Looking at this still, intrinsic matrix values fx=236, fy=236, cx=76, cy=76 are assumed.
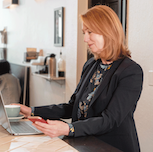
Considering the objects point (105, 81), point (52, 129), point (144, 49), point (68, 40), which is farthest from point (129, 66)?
point (68, 40)

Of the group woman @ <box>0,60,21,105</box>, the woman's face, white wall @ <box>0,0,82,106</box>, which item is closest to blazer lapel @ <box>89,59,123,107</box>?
the woman's face

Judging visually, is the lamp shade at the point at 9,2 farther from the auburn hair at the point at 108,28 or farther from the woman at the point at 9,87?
the auburn hair at the point at 108,28

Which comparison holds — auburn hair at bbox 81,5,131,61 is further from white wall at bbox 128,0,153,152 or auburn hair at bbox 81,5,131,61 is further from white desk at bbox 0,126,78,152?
white desk at bbox 0,126,78,152

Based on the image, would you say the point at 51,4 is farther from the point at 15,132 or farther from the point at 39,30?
the point at 15,132

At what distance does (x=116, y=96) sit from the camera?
46.8 inches

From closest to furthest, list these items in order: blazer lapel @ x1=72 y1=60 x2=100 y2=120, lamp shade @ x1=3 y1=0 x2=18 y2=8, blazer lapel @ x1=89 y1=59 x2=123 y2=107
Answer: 1. blazer lapel @ x1=89 y1=59 x2=123 y2=107
2. blazer lapel @ x1=72 y1=60 x2=100 y2=120
3. lamp shade @ x1=3 y1=0 x2=18 y2=8

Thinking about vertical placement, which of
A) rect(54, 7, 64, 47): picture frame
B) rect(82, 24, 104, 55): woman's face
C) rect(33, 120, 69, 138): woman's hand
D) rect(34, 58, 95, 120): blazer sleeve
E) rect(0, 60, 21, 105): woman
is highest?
rect(54, 7, 64, 47): picture frame

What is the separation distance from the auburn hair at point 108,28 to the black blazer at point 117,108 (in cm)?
6

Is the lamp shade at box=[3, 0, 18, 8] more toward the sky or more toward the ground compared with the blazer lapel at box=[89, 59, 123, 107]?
more toward the sky

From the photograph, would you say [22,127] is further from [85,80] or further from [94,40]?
[94,40]

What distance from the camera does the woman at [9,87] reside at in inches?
160

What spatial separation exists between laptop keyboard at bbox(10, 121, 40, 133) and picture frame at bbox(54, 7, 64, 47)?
6.70ft

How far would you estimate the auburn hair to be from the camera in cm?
129

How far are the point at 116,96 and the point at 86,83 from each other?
1.01ft
